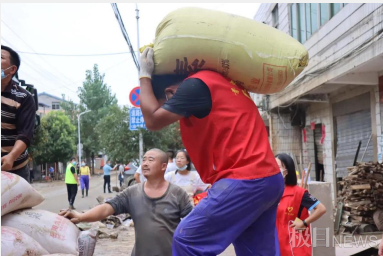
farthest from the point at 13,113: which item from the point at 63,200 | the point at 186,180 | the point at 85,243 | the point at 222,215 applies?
the point at 63,200

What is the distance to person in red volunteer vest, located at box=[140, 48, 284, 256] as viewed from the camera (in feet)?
6.83

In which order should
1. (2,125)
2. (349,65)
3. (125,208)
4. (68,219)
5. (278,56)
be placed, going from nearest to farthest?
(278,56)
(68,219)
(2,125)
(125,208)
(349,65)

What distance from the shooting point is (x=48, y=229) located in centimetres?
272

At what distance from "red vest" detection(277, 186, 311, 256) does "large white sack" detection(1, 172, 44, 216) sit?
2.19 metres

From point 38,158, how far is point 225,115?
36.7 m

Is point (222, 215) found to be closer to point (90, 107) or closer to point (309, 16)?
point (309, 16)

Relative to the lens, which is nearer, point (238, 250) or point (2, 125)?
point (238, 250)

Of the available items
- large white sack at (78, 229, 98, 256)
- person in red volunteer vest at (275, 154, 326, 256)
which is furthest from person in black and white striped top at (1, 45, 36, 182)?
person in red volunteer vest at (275, 154, 326, 256)

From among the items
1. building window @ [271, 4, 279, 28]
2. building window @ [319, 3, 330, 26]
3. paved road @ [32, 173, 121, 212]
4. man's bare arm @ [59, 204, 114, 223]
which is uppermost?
building window @ [271, 4, 279, 28]

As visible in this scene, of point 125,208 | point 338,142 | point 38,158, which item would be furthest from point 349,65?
point 38,158

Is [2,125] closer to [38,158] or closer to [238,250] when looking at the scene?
[238,250]

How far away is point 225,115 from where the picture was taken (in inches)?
86.1

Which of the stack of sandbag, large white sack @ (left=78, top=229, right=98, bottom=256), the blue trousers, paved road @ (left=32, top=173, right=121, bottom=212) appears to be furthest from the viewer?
paved road @ (left=32, top=173, right=121, bottom=212)

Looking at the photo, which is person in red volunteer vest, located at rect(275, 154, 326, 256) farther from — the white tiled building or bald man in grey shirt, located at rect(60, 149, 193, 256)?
the white tiled building
